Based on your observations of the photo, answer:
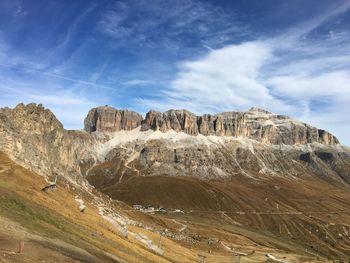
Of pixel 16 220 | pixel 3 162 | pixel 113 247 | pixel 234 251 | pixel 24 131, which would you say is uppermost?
pixel 24 131

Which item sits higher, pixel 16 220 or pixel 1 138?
pixel 1 138

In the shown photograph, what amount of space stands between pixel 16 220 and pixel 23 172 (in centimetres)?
5151

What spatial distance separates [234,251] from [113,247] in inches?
4379

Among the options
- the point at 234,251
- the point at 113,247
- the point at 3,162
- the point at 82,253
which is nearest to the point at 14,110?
the point at 3,162

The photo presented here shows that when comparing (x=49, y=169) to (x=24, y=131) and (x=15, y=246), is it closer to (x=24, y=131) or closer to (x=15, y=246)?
(x=24, y=131)

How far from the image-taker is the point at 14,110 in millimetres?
193375

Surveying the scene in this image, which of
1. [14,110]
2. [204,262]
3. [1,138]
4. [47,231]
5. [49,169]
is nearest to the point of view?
[47,231]

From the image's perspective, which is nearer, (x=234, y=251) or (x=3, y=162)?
(x=3, y=162)

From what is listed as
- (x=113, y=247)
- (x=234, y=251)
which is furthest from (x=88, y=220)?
(x=234, y=251)

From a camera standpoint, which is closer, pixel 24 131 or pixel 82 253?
pixel 82 253

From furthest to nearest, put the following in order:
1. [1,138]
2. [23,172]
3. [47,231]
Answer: [1,138] → [23,172] → [47,231]

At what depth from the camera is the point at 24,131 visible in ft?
634

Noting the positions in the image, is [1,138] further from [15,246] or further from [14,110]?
[15,246]

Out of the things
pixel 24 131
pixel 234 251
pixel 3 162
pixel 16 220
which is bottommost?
pixel 234 251
